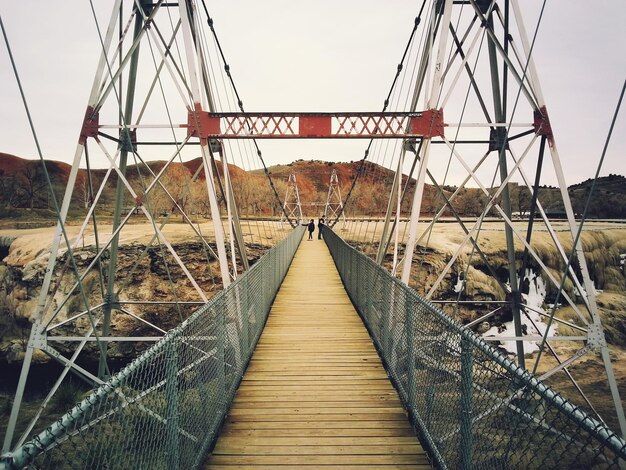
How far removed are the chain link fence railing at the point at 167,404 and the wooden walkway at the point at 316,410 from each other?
0.32 metres

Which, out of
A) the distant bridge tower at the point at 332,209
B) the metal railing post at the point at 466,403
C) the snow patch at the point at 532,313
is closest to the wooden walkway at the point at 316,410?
the metal railing post at the point at 466,403

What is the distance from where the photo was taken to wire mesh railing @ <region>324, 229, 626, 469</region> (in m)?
2.11

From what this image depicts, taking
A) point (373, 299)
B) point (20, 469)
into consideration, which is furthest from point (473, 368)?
point (373, 299)

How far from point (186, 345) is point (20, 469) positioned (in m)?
1.74

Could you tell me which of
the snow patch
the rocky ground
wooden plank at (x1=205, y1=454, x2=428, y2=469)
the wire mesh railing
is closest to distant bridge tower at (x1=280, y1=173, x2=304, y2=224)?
the rocky ground

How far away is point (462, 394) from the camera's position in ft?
9.93

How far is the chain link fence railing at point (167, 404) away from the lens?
1.94 m

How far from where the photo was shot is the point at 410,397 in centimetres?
444

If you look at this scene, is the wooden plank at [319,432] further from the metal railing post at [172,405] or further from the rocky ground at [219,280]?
the rocky ground at [219,280]

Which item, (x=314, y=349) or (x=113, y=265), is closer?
(x=314, y=349)

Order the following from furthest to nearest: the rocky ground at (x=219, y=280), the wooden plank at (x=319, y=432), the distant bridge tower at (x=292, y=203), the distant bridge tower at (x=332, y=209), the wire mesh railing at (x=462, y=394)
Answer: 1. the distant bridge tower at (x=332, y=209)
2. the distant bridge tower at (x=292, y=203)
3. the rocky ground at (x=219, y=280)
4. the wooden plank at (x=319, y=432)
5. the wire mesh railing at (x=462, y=394)

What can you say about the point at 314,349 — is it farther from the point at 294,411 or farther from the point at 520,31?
the point at 520,31

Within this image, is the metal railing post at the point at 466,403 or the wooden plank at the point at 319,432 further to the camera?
Result: the wooden plank at the point at 319,432

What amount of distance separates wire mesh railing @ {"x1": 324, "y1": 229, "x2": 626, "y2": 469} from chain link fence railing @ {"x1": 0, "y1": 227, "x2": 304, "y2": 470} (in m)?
2.04
